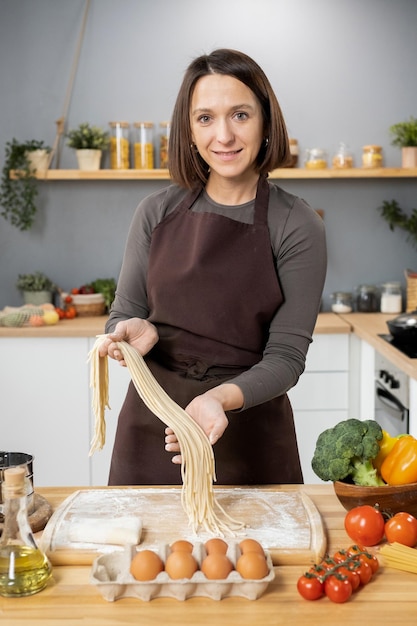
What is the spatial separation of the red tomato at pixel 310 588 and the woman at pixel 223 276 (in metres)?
0.63

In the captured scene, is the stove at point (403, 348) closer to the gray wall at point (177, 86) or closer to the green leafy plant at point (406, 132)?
the gray wall at point (177, 86)

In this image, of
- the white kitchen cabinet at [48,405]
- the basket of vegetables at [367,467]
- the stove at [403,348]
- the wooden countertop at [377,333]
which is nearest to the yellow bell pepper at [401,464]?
the basket of vegetables at [367,467]

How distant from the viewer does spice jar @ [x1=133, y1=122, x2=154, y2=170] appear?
4.11 meters

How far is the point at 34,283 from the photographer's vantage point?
4.20 meters

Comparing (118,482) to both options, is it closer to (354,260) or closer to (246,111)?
(246,111)

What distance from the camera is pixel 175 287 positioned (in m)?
2.05

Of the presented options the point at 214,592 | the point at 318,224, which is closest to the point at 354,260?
the point at 318,224

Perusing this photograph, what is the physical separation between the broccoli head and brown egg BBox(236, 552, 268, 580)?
318 millimetres

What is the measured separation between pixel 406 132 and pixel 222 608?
329 centimetres

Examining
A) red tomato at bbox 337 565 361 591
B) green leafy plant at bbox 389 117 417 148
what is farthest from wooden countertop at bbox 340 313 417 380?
red tomato at bbox 337 565 361 591

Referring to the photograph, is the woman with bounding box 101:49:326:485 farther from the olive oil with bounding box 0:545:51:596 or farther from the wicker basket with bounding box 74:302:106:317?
the wicker basket with bounding box 74:302:106:317

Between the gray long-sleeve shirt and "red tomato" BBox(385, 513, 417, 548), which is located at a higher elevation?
the gray long-sleeve shirt

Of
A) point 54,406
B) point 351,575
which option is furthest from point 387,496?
point 54,406

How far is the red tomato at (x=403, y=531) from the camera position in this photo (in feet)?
4.68
